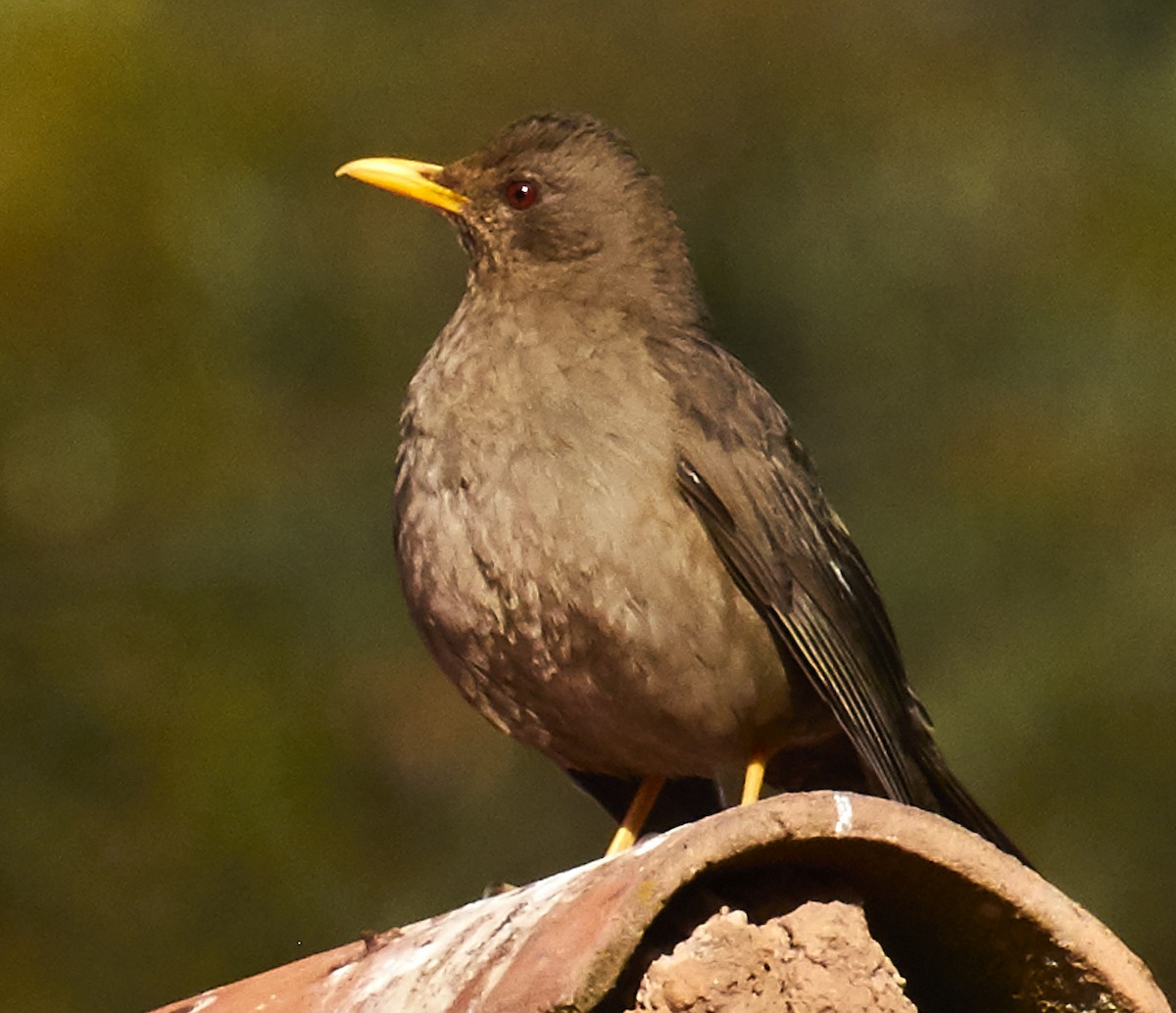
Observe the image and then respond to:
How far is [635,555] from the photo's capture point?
4738 millimetres

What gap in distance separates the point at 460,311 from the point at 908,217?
533cm

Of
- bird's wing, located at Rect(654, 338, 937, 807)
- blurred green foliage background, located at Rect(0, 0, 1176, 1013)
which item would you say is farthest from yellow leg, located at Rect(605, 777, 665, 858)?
blurred green foliage background, located at Rect(0, 0, 1176, 1013)

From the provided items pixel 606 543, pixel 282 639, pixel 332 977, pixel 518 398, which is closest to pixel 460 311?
pixel 518 398

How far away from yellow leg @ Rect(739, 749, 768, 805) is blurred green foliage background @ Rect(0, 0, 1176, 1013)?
11.5ft

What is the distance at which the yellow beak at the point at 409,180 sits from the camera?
5.66m

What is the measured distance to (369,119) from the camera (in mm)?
11102

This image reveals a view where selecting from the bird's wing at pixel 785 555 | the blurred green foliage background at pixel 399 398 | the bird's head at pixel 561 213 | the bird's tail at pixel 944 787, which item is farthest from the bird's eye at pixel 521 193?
the blurred green foliage background at pixel 399 398

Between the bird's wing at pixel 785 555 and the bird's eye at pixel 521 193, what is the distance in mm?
549

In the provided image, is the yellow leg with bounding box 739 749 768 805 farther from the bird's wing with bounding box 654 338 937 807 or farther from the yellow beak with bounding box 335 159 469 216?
the yellow beak with bounding box 335 159 469 216

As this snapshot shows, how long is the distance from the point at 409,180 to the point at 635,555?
136 cm

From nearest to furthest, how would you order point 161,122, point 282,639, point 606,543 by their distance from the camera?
point 606,543 < point 282,639 < point 161,122

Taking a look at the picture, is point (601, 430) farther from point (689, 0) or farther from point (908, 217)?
point (689, 0)

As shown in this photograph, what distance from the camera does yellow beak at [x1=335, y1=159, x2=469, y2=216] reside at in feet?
18.6

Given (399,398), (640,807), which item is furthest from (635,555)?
(399,398)
